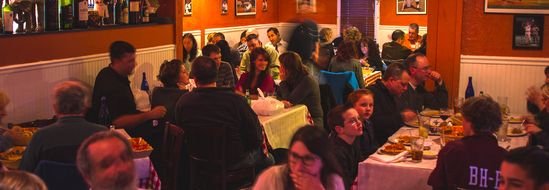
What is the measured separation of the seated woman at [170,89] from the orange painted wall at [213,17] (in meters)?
4.83

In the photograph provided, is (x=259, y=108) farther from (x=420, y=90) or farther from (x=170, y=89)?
(x=420, y=90)

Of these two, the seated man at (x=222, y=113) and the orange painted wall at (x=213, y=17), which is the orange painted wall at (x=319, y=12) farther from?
the seated man at (x=222, y=113)

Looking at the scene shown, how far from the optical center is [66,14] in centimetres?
634

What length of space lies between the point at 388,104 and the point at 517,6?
7.75ft

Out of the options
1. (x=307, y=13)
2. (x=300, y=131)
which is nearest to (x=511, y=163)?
(x=300, y=131)

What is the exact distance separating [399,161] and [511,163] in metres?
1.86

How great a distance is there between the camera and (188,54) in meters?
9.33

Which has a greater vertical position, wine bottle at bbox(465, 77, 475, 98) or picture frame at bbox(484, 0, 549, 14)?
picture frame at bbox(484, 0, 549, 14)

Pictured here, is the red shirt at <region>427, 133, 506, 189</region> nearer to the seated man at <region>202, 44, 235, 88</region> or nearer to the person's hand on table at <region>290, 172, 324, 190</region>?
the person's hand on table at <region>290, 172, 324, 190</region>

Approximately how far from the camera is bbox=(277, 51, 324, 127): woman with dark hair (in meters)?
7.00

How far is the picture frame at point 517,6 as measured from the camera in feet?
24.3

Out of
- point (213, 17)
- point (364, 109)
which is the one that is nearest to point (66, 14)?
point (364, 109)

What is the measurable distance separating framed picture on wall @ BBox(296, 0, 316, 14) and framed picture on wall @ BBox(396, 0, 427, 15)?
157cm

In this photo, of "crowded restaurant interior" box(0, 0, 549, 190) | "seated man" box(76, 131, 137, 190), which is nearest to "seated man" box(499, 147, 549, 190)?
"crowded restaurant interior" box(0, 0, 549, 190)
